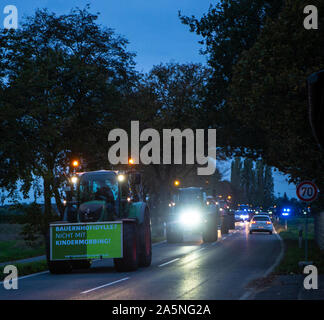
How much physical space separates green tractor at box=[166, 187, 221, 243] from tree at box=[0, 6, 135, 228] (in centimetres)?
599

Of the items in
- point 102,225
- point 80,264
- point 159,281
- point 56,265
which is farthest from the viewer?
point 80,264

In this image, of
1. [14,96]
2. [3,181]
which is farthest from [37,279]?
[14,96]

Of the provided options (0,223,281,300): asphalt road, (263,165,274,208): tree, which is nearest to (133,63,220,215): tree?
(0,223,281,300): asphalt road

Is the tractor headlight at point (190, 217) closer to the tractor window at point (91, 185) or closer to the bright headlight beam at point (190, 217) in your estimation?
the bright headlight beam at point (190, 217)

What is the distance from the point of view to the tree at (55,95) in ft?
86.6

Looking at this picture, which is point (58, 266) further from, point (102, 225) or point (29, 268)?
point (102, 225)

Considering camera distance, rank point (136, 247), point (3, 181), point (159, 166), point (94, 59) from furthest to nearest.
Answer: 1. point (159, 166)
2. point (94, 59)
3. point (3, 181)
4. point (136, 247)

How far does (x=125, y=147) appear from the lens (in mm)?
46750

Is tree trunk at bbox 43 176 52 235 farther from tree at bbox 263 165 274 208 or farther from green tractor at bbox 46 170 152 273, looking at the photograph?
tree at bbox 263 165 274 208

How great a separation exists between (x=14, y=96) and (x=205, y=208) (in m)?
17.9

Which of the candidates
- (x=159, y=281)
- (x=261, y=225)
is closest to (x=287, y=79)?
(x=159, y=281)

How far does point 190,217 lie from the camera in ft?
132

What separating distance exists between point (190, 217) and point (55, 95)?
11.7 metres
